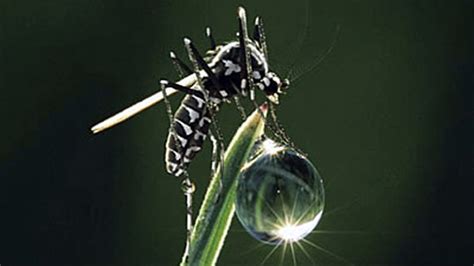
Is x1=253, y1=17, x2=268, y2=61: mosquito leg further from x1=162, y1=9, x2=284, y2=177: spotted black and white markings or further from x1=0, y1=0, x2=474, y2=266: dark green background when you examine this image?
x1=0, y1=0, x2=474, y2=266: dark green background

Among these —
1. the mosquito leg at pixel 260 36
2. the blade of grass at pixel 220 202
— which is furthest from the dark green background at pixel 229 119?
the blade of grass at pixel 220 202

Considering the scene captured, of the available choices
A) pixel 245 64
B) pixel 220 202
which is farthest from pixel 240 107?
pixel 220 202

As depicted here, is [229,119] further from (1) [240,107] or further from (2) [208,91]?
(1) [240,107]

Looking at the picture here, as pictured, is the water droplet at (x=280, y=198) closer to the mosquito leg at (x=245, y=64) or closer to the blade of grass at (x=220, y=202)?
the blade of grass at (x=220, y=202)

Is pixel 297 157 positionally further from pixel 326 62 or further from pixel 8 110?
pixel 8 110

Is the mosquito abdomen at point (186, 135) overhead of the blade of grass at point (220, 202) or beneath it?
overhead

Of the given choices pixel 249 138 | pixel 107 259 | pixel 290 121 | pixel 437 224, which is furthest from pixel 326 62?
pixel 249 138
